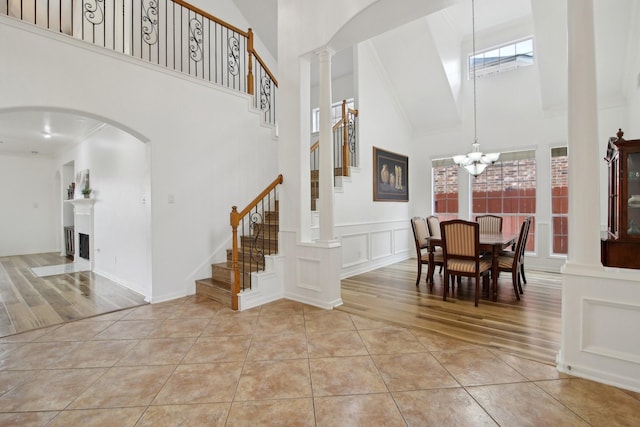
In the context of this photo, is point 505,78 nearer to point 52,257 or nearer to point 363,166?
point 363,166

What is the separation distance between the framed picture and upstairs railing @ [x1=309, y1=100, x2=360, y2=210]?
1.79 ft

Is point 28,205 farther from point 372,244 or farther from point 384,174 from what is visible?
point 384,174

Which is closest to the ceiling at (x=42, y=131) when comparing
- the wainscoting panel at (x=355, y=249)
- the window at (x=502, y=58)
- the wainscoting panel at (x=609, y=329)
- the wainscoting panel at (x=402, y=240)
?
the wainscoting panel at (x=355, y=249)

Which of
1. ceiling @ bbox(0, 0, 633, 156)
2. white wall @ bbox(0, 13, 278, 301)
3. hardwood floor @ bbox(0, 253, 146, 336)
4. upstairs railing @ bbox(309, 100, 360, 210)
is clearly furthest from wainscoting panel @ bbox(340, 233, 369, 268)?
ceiling @ bbox(0, 0, 633, 156)

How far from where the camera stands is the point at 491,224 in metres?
5.42

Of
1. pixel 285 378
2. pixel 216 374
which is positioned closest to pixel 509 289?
pixel 285 378

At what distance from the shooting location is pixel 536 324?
310 cm

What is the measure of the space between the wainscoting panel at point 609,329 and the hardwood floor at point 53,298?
14.9 ft

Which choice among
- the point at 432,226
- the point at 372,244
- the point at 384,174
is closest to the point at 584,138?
the point at 432,226

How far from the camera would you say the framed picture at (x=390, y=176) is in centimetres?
615

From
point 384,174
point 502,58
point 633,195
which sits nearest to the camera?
point 633,195

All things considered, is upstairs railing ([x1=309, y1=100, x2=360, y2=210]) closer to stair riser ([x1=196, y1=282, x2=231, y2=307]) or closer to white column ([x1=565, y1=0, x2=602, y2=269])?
stair riser ([x1=196, y1=282, x2=231, y2=307])

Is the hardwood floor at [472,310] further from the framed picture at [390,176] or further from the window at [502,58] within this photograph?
the window at [502,58]

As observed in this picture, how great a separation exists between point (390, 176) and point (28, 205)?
9880mm
